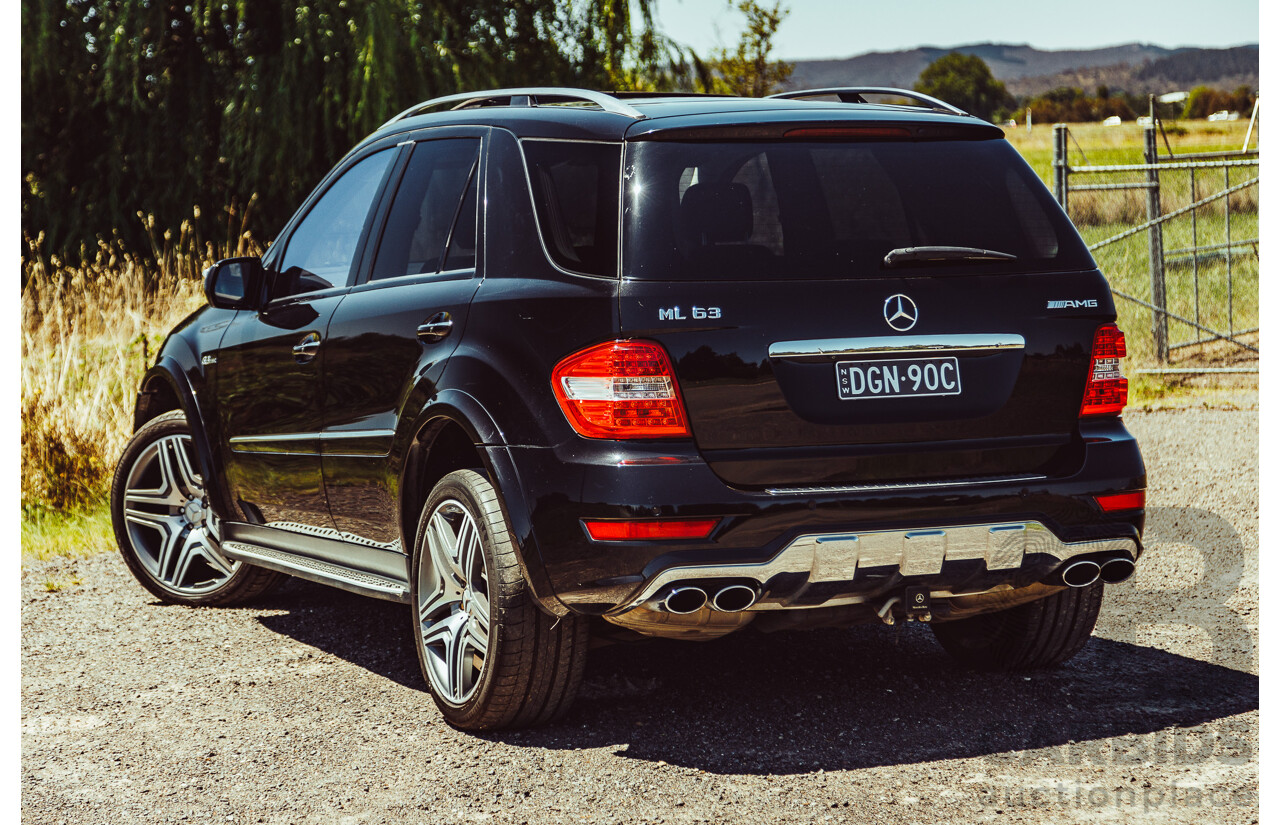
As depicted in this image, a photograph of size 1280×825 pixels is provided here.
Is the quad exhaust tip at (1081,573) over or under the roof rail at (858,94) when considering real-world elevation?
under

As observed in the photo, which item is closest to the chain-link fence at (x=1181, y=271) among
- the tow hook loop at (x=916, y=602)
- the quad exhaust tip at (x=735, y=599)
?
the tow hook loop at (x=916, y=602)

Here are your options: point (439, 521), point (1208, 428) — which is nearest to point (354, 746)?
point (439, 521)

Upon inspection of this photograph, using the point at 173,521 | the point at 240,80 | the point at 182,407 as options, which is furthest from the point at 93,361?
the point at 240,80

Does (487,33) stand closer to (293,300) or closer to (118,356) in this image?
(118,356)

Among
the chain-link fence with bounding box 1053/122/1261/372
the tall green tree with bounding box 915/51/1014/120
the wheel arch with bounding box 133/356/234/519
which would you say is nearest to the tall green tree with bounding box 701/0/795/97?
the chain-link fence with bounding box 1053/122/1261/372

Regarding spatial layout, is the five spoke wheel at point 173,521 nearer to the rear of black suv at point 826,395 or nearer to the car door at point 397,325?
the car door at point 397,325

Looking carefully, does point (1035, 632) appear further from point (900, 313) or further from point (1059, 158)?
point (1059, 158)

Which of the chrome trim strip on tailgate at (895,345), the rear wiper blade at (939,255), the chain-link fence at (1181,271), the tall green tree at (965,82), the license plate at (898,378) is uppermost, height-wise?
the tall green tree at (965,82)

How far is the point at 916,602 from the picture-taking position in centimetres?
411

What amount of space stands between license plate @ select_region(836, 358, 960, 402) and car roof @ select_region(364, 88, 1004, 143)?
82 centimetres

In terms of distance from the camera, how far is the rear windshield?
13.4 feet

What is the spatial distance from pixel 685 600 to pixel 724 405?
1.85ft

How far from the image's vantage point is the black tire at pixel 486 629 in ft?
14.0
